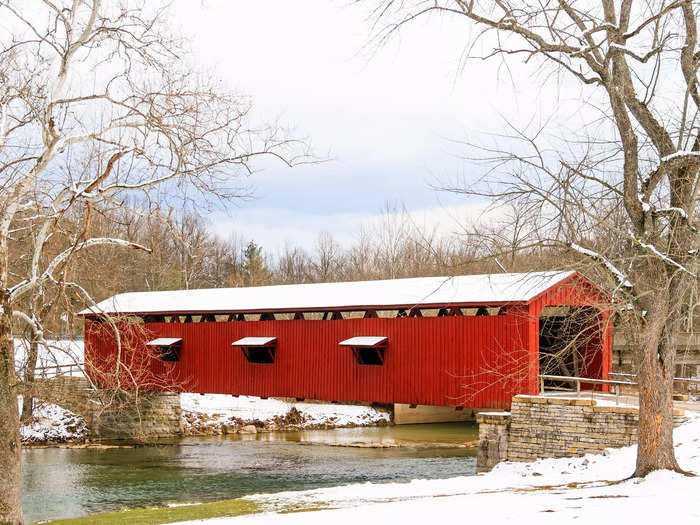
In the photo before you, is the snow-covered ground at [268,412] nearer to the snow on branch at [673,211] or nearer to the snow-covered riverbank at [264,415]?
the snow-covered riverbank at [264,415]

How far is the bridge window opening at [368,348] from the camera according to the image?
17641mm

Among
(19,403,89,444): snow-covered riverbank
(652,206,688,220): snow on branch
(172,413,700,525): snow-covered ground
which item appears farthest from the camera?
(19,403,89,444): snow-covered riverbank

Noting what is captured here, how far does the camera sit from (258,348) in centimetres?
2056

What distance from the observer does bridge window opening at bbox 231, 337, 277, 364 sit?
782 inches

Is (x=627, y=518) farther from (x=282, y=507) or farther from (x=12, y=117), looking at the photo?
(x=12, y=117)

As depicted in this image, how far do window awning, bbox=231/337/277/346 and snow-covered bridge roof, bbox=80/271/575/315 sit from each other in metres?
0.80

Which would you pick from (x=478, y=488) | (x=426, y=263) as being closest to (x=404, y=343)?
(x=478, y=488)

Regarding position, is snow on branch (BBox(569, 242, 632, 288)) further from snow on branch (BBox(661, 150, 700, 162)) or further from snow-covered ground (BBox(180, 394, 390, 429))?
snow-covered ground (BBox(180, 394, 390, 429))

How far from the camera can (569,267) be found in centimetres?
870

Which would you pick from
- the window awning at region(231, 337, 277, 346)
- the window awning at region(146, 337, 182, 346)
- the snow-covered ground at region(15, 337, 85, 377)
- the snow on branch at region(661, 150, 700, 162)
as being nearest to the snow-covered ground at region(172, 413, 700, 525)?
the snow-covered ground at region(15, 337, 85, 377)

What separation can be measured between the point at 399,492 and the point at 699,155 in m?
6.35

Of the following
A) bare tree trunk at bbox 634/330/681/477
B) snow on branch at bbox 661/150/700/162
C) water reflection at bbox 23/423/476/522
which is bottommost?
water reflection at bbox 23/423/476/522

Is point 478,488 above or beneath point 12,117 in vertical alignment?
beneath

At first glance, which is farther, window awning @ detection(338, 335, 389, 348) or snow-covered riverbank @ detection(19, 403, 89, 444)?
snow-covered riverbank @ detection(19, 403, 89, 444)
